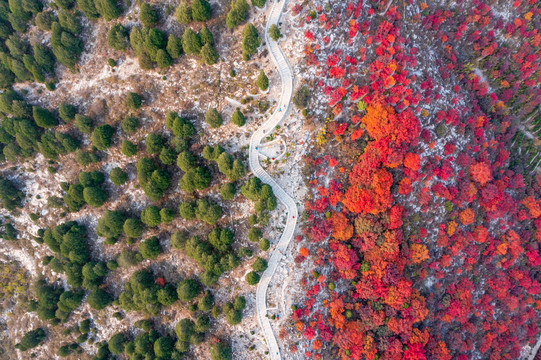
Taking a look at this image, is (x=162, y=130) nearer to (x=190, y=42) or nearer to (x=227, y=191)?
(x=190, y=42)

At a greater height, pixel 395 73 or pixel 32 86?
pixel 395 73

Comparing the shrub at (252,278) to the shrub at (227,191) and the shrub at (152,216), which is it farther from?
the shrub at (152,216)

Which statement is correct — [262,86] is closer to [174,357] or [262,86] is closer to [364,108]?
[364,108]

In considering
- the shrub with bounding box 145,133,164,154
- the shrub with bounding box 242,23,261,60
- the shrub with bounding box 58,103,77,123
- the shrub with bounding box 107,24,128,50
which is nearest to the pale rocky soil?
the shrub with bounding box 58,103,77,123

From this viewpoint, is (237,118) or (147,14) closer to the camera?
(237,118)

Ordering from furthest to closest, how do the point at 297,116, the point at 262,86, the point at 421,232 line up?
the point at 421,232 → the point at 297,116 → the point at 262,86

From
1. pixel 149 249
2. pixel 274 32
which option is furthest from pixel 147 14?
pixel 149 249

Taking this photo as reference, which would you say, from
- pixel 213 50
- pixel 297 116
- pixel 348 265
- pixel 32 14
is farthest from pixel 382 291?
pixel 32 14
